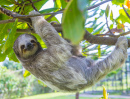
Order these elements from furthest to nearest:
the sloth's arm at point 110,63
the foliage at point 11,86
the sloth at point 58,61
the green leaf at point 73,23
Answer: the foliage at point 11,86 < the sloth's arm at point 110,63 < the sloth at point 58,61 < the green leaf at point 73,23

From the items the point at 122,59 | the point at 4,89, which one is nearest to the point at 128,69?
the point at 4,89

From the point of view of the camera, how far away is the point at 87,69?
3.34 meters

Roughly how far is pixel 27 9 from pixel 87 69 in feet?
5.98

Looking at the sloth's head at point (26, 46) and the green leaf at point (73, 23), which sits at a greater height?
the sloth's head at point (26, 46)

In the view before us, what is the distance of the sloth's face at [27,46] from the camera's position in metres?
3.08

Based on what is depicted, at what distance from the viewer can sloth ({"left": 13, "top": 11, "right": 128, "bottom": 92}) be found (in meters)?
3.05

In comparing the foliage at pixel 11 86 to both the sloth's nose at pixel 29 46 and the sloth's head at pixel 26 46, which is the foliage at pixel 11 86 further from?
the sloth's nose at pixel 29 46

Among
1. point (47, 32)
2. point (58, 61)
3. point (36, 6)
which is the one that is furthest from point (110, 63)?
point (36, 6)

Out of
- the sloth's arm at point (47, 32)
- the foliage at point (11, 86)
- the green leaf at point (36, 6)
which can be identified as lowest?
the foliage at point (11, 86)

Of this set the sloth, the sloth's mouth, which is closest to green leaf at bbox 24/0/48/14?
the sloth

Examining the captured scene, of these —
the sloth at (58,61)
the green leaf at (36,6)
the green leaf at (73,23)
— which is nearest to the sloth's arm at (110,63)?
the sloth at (58,61)

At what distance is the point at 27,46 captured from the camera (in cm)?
308

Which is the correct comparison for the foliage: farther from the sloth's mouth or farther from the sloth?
the sloth's mouth

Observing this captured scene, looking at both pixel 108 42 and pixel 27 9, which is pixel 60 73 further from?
pixel 27 9
